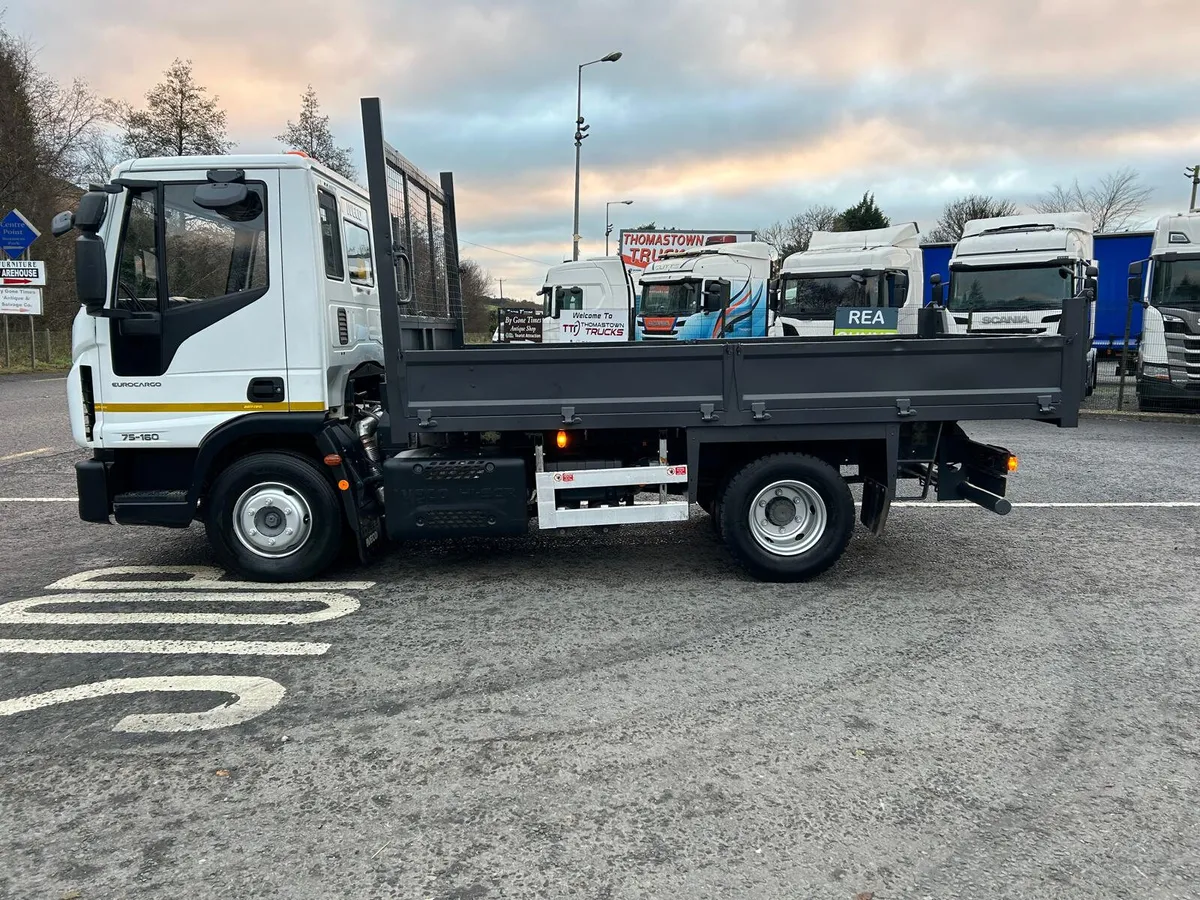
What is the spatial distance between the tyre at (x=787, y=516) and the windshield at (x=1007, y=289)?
1199 cm

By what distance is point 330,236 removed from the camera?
537 cm

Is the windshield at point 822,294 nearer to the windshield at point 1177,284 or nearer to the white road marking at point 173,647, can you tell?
the windshield at point 1177,284

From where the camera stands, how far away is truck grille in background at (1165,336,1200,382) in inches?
525

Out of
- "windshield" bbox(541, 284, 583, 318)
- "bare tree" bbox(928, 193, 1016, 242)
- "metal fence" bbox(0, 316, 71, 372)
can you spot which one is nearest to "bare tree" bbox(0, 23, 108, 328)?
"metal fence" bbox(0, 316, 71, 372)

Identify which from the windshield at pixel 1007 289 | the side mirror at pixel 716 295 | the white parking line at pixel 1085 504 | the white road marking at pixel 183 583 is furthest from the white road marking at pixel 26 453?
the windshield at pixel 1007 289

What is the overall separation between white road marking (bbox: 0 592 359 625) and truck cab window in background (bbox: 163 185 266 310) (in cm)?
180

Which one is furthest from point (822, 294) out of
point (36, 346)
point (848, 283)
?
point (36, 346)

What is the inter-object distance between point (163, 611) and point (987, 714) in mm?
4446

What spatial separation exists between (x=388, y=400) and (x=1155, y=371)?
1377 centimetres

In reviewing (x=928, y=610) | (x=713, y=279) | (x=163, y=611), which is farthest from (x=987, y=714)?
(x=713, y=279)

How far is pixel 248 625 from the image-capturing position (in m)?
4.70

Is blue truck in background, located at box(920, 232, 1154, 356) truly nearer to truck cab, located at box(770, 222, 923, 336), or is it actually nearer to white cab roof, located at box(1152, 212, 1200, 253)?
truck cab, located at box(770, 222, 923, 336)

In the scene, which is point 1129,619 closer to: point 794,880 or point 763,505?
point 763,505

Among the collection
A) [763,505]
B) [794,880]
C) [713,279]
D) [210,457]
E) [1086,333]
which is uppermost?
[713,279]
